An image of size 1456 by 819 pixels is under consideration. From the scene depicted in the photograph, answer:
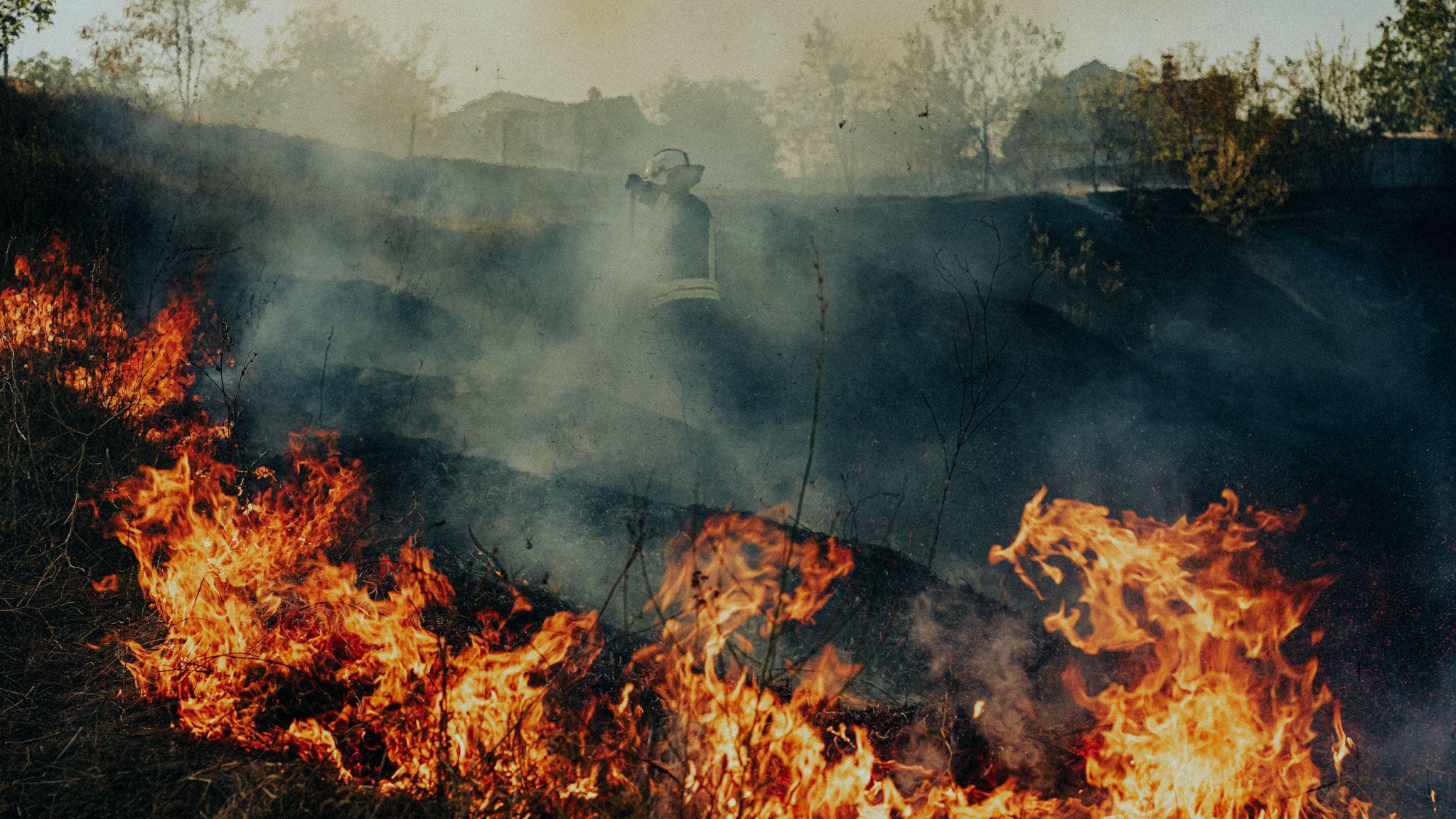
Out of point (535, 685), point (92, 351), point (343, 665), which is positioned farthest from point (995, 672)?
point (92, 351)

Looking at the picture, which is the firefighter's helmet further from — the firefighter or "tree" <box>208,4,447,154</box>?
"tree" <box>208,4,447,154</box>

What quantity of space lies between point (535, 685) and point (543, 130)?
4450 cm

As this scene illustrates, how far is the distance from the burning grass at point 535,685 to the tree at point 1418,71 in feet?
101

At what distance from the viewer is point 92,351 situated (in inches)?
270

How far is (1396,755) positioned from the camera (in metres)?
5.86

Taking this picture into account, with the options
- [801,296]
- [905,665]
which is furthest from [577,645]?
[801,296]

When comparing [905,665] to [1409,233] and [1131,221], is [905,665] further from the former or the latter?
[1409,233]

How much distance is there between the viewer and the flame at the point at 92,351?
20.2 ft

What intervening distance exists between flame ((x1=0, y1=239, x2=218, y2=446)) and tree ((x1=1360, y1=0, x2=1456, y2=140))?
115ft

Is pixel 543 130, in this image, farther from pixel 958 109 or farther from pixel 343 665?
pixel 343 665

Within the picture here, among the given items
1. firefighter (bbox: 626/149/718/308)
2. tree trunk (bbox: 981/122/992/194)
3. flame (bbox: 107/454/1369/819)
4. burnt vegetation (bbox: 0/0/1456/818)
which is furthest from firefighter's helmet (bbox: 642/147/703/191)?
tree trunk (bbox: 981/122/992/194)

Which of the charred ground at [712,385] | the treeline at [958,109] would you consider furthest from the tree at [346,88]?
the charred ground at [712,385]

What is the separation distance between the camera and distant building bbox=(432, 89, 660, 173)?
139ft

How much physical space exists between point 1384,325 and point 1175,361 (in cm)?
736
